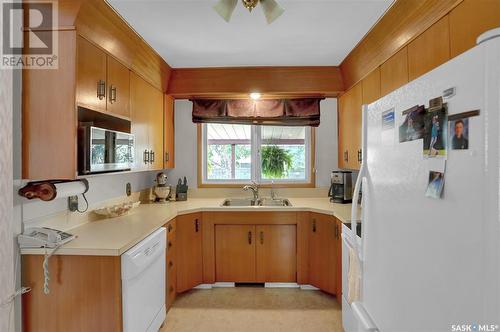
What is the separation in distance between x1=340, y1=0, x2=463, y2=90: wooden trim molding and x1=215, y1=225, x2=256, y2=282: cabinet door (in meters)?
1.87

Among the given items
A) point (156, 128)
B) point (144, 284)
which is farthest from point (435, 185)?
point (156, 128)

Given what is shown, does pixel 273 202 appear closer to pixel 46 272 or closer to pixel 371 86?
pixel 371 86

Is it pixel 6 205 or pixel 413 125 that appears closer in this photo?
pixel 413 125

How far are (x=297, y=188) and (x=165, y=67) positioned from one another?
6.66ft

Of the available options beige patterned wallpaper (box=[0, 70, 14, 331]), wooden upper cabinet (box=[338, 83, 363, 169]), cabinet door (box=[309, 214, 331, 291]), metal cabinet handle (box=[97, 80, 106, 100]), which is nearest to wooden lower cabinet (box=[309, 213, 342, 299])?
cabinet door (box=[309, 214, 331, 291])

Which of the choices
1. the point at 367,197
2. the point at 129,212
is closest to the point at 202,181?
the point at 129,212

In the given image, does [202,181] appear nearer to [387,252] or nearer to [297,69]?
[297,69]

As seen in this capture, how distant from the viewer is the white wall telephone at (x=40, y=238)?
57.4 inches

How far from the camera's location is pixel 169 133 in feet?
10.1

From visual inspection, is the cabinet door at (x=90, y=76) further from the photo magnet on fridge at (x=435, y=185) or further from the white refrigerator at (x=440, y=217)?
the photo magnet on fridge at (x=435, y=185)

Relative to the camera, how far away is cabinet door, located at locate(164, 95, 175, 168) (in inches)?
116

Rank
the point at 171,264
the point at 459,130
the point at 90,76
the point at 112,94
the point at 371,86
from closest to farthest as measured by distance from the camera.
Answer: the point at 459,130
the point at 90,76
the point at 112,94
the point at 371,86
the point at 171,264

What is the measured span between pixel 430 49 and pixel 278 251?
6.91 feet

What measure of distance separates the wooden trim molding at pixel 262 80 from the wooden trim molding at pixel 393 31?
0.29 metres
